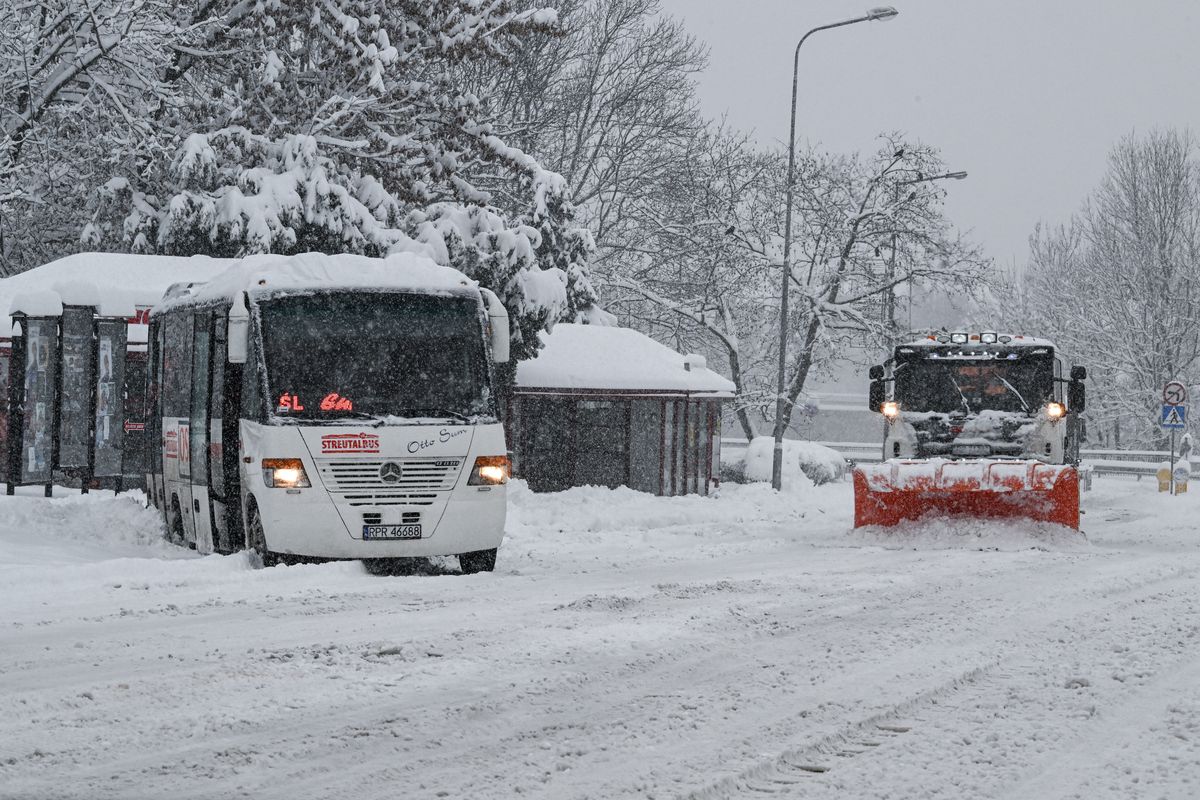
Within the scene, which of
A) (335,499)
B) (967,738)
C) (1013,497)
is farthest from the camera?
(1013,497)

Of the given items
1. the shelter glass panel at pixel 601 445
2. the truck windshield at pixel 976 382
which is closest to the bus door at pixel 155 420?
the truck windshield at pixel 976 382

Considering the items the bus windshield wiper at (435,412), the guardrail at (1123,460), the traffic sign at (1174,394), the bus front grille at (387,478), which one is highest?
the traffic sign at (1174,394)

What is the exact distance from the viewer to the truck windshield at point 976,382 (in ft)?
66.8

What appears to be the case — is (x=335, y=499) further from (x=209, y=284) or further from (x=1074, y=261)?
(x=1074, y=261)

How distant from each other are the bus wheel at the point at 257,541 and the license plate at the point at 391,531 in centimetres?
85

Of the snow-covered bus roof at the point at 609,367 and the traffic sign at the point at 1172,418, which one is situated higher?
the snow-covered bus roof at the point at 609,367

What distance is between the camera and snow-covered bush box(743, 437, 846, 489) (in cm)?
3697

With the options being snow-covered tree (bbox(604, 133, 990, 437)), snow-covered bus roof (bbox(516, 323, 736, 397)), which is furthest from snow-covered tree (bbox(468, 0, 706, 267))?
snow-covered bus roof (bbox(516, 323, 736, 397))

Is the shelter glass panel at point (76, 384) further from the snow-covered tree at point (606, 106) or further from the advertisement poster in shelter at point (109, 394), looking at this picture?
the snow-covered tree at point (606, 106)

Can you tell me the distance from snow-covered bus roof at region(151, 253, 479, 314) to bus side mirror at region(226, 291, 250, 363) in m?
0.18

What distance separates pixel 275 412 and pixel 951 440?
31.7 feet

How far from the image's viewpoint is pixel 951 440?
20.3 meters

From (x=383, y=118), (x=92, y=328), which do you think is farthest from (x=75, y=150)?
(x=92, y=328)

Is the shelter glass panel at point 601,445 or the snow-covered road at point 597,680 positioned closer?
the snow-covered road at point 597,680
